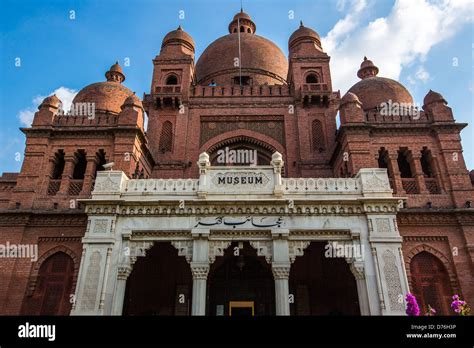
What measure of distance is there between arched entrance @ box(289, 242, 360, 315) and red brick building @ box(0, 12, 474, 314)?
2444mm

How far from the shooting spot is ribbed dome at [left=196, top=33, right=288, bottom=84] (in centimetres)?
2539

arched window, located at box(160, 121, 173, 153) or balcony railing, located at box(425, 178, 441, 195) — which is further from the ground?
arched window, located at box(160, 121, 173, 153)

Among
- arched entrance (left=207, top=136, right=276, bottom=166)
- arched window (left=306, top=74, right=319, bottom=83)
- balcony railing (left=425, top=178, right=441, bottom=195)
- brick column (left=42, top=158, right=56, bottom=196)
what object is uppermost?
arched window (left=306, top=74, right=319, bottom=83)

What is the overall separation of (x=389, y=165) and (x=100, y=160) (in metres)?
13.1

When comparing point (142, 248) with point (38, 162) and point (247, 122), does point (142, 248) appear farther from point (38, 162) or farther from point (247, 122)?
point (247, 122)

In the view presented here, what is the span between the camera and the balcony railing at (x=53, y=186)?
16609 millimetres

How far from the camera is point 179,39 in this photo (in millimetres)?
23297

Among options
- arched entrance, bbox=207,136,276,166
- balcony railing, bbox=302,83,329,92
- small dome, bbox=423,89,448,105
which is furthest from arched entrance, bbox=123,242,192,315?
small dome, bbox=423,89,448,105

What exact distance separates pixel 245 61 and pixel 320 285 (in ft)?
53.9

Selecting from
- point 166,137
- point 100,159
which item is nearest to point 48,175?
point 100,159

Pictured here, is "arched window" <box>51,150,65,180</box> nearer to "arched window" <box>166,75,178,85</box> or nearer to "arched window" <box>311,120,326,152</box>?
"arched window" <box>166,75,178,85</box>

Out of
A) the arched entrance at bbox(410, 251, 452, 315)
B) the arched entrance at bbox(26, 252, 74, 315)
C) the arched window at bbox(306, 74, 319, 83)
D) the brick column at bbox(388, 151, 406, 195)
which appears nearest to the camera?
the arched entrance at bbox(410, 251, 452, 315)

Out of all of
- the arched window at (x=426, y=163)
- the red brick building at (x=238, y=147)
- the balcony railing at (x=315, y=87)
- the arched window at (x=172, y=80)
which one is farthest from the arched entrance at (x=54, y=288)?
the arched window at (x=426, y=163)

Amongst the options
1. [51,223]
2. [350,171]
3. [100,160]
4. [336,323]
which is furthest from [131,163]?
[336,323]
